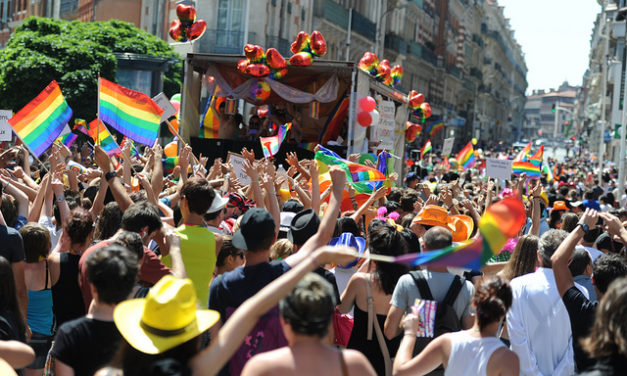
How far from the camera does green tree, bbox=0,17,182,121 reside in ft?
92.5

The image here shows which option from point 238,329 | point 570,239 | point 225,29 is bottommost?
point 238,329

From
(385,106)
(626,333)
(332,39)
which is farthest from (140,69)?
(332,39)

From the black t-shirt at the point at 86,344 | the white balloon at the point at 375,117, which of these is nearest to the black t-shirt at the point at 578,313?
the black t-shirt at the point at 86,344

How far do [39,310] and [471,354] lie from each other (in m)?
2.40

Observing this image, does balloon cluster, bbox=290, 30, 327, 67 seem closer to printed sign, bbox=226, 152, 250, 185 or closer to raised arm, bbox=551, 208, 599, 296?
printed sign, bbox=226, 152, 250, 185

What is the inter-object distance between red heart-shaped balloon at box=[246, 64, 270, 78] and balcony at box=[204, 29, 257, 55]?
16.7 m

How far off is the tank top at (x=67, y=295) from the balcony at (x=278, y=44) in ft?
92.1

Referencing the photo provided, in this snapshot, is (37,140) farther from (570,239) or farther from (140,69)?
(140,69)

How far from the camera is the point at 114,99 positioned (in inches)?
361

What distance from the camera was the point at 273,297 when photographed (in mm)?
2744

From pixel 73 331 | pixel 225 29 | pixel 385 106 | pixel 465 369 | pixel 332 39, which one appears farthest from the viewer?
pixel 332 39

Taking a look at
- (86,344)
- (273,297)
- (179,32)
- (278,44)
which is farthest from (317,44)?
(278,44)

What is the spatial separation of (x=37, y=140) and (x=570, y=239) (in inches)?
235

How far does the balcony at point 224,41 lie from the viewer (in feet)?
102
